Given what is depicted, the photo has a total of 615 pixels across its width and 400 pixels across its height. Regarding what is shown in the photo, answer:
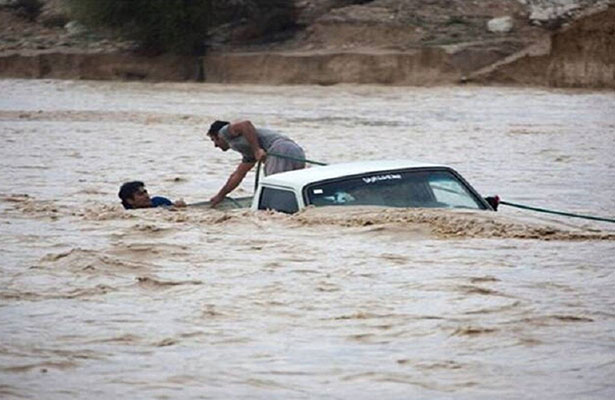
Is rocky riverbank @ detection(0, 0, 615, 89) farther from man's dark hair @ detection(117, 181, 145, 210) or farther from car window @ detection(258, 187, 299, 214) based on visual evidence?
car window @ detection(258, 187, 299, 214)

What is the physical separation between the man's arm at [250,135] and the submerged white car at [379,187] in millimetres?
2420

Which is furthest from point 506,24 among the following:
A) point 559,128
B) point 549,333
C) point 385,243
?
point 549,333

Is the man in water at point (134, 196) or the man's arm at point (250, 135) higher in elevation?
the man's arm at point (250, 135)

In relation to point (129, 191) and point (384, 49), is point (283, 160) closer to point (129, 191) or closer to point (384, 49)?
point (129, 191)

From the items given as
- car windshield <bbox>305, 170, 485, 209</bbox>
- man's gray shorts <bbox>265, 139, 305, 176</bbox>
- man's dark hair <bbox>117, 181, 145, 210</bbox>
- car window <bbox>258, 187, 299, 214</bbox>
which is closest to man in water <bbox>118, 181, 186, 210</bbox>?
man's dark hair <bbox>117, 181, 145, 210</bbox>

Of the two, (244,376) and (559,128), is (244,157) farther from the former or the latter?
(559,128)

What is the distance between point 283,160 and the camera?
15016mm

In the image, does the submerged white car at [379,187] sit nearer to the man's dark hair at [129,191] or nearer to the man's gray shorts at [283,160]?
the man's gray shorts at [283,160]

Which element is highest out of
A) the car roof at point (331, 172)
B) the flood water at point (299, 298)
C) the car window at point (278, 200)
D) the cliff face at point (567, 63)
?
the car roof at point (331, 172)

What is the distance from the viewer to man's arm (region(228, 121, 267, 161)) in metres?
15.0

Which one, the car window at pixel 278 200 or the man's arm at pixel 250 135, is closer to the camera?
the car window at pixel 278 200

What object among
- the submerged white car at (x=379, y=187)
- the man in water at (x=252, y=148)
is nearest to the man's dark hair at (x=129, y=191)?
the man in water at (x=252, y=148)

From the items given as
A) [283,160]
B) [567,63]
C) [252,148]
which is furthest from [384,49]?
[283,160]

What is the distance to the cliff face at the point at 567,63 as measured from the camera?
131 feet
